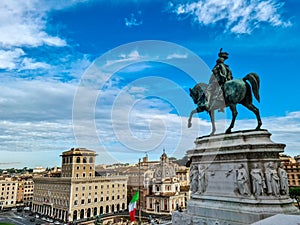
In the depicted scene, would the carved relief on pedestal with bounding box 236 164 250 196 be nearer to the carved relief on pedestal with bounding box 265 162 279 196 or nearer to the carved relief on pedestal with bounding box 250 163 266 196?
the carved relief on pedestal with bounding box 250 163 266 196

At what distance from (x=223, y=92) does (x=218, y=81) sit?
2.63 feet

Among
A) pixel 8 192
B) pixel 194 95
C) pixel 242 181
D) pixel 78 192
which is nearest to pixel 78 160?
pixel 78 192

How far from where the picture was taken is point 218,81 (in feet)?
48.5

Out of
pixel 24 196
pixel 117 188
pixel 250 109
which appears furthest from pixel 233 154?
pixel 24 196

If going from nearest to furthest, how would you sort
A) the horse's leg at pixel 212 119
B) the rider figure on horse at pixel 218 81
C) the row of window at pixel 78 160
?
1. the rider figure on horse at pixel 218 81
2. the horse's leg at pixel 212 119
3. the row of window at pixel 78 160

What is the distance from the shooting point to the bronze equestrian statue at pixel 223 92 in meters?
13.5

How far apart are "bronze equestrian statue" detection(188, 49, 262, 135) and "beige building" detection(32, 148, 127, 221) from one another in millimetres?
42897

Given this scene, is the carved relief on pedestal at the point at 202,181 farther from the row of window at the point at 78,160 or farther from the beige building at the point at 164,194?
the row of window at the point at 78,160

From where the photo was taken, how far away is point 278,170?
38.2 feet

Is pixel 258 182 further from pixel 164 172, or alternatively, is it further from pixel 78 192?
pixel 164 172

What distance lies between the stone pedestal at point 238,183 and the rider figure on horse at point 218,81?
237 centimetres

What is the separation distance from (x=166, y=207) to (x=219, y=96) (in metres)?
48.1

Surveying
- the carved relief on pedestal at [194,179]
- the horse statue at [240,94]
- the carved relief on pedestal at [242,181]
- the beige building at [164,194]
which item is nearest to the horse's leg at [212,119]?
the horse statue at [240,94]

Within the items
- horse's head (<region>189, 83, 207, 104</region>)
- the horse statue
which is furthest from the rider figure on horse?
horse's head (<region>189, 83, 207, 104</region>)
